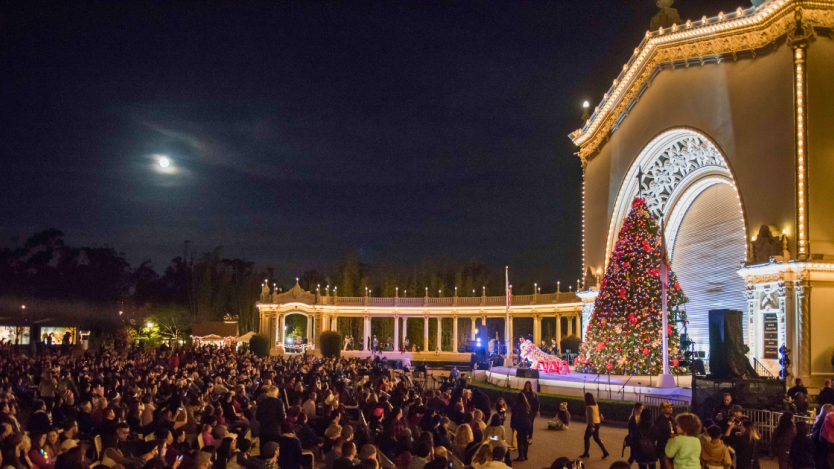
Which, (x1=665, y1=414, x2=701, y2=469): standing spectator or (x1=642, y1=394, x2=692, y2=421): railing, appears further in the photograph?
(x1=642, y1=394, x2=692, y2=421): railing

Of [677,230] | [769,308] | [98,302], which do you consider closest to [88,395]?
[769,308]

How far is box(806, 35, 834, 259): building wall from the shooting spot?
21.8 m

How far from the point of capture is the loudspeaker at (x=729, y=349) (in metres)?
17.1

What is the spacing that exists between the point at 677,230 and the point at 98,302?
5993cm

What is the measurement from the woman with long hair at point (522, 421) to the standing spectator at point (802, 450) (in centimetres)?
467

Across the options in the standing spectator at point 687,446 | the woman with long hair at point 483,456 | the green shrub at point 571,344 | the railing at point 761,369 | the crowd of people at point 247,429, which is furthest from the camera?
the green shrub at point 571,344

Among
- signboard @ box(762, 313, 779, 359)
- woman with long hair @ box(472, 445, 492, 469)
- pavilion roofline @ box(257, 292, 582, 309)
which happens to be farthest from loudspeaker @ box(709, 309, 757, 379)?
pavilion roofline @ box(257, 292, 582, 309)

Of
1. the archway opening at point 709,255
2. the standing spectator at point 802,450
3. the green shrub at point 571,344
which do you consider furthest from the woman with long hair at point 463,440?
the green shrub at point 571,344

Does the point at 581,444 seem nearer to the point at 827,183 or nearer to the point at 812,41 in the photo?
the point at 827,183

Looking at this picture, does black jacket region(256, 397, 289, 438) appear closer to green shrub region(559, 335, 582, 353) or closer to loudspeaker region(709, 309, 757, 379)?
loudspeaker region(709, 309, 757, 379)

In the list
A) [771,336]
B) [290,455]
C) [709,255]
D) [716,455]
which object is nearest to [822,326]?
[771,336]

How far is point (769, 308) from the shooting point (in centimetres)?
2277

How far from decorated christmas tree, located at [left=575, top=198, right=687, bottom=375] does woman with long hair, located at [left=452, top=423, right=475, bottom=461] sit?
53.0 ft

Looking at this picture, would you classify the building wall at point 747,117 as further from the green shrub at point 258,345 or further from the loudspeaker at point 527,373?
the green shrub at point 258,345
